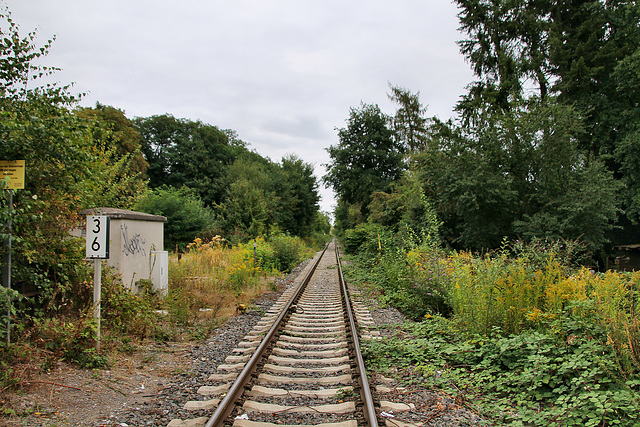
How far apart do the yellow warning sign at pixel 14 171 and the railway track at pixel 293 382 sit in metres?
3.01

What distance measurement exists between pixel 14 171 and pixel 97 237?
1330mm

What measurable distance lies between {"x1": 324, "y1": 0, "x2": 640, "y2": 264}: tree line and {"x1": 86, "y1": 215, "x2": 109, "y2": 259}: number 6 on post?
918 cm

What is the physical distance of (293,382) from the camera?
15.0ft

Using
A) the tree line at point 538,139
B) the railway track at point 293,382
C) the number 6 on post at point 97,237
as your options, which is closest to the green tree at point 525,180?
the tree line at point 538,139

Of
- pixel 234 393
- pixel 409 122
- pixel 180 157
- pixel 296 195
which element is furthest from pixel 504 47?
pixel 180 157

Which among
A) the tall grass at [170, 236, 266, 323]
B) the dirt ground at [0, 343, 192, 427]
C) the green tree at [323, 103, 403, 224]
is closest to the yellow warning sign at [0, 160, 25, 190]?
the dirt ground at [0, 343, 192, 427]

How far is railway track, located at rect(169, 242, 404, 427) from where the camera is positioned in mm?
3611

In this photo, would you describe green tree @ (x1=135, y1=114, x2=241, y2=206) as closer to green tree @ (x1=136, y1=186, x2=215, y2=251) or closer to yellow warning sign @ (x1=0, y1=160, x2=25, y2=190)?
green tree @ (x1=136, y1=186, x2=215, y2=251)

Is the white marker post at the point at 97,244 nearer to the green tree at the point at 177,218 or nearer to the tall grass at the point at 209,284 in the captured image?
the tall grass at the point at 209,284

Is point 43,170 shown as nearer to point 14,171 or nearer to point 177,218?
point 14,171

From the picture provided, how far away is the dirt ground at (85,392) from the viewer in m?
3.53

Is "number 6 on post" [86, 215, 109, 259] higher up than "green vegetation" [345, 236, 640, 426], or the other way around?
"number 6 on post" [86, 215, 109, 259]

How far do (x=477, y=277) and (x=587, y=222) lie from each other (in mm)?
11466

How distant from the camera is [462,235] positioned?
1762 cm
